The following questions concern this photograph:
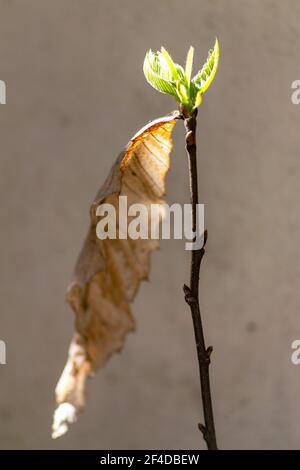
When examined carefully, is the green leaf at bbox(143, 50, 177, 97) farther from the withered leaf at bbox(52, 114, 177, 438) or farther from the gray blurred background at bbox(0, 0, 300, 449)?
the gray blurred background at bbox(0, 0, 300, 449)

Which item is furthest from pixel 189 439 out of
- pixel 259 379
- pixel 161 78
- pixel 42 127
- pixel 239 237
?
pixel 161 78

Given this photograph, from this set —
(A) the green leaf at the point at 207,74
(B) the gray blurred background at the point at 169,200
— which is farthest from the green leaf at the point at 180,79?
(B) the gray blurred background at the point at 169,200

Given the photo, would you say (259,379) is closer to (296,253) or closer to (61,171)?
(296,253)

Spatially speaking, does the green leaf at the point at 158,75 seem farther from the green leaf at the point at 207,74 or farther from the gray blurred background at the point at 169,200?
the gray blurred background at the point at 169,200

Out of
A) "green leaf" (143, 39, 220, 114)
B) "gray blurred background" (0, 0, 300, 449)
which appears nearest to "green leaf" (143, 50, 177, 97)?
"green leaf" (143, 39, 220, 114)

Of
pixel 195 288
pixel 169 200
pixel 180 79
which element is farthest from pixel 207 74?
pixel 169 200
